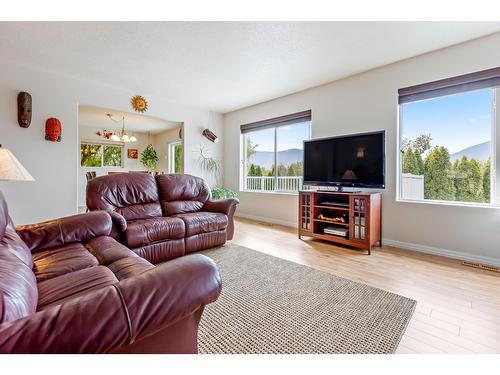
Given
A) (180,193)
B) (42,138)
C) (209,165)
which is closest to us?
(180,193)

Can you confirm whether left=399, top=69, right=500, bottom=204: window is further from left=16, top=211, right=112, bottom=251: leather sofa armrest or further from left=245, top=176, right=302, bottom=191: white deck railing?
left=16, top=211, right=112, bottom=251: leather sofa armrest

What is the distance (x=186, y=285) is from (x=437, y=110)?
11.6 feet

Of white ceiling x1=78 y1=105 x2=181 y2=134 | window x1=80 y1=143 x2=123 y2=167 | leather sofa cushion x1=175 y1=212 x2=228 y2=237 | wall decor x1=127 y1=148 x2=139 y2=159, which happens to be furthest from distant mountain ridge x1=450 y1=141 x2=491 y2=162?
window x1=80 y1=143 x2=123 y2=167

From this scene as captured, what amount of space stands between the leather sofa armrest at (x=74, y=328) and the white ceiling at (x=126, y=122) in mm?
5091

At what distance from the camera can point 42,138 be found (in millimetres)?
3432

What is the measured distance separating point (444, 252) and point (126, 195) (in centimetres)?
382

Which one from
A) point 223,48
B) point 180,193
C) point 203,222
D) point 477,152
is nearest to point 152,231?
point 203,222

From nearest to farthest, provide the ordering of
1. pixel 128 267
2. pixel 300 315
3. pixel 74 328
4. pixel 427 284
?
pixel 74 328 → pixel 128 267 → pixel 300 315 → pixel 427 284

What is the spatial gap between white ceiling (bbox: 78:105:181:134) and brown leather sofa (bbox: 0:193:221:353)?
4.52 metres

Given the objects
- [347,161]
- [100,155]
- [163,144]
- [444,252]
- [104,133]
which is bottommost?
[444,252]

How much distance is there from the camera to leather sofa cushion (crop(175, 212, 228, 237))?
273 cm

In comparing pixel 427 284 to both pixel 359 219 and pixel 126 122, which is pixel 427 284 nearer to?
pixel 359 219

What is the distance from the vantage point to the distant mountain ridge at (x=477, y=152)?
2.58m
